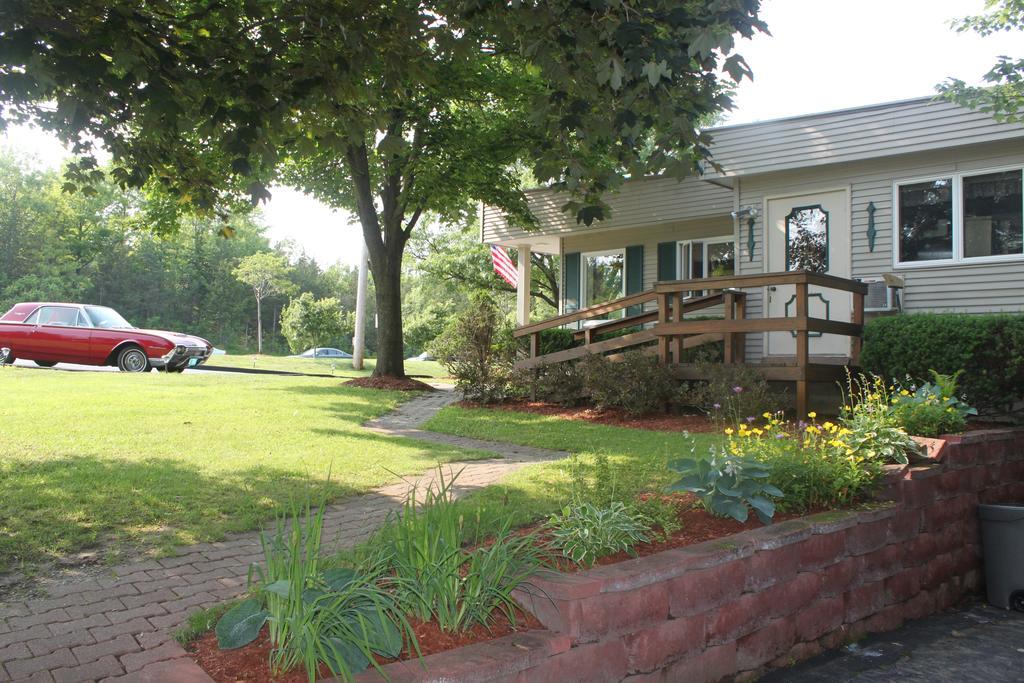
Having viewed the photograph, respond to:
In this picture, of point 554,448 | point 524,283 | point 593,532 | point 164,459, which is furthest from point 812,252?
point 593,532

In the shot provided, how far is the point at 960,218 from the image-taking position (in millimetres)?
10930

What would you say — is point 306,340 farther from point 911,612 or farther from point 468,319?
point 911,612

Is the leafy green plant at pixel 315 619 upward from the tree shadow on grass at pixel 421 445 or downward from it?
upward

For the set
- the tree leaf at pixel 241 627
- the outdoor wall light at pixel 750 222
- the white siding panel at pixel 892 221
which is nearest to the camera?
the tree leaf at pixel 241 627

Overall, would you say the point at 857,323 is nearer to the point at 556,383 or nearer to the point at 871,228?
the point at 871,228

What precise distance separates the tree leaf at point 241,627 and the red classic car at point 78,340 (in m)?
16.2

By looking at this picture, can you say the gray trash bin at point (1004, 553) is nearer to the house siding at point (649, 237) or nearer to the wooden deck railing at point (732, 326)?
the wooden deck railing at point (732, 326)

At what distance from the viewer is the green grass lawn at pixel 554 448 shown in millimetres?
5058

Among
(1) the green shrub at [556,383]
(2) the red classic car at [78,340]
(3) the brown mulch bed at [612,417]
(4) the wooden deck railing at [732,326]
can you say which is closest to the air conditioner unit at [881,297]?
(4) the wooden deck railing at [732,326]

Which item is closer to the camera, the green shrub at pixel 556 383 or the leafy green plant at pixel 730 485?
the leafy green plant at pixel 730 485

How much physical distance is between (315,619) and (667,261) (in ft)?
46.1

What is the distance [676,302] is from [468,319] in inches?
153

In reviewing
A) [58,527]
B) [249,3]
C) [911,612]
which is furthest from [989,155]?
[58,527]

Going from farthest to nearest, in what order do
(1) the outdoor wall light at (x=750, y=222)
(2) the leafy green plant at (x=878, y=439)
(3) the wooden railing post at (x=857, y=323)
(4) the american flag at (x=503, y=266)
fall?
(4) the american flag at (x=503, y=266) < (1) the outdoor wall light at (x=750, y=222) < (3) the wooden railing post at (x=857, y=323) < (2) the leafy green plant at (x=878, y=439)
